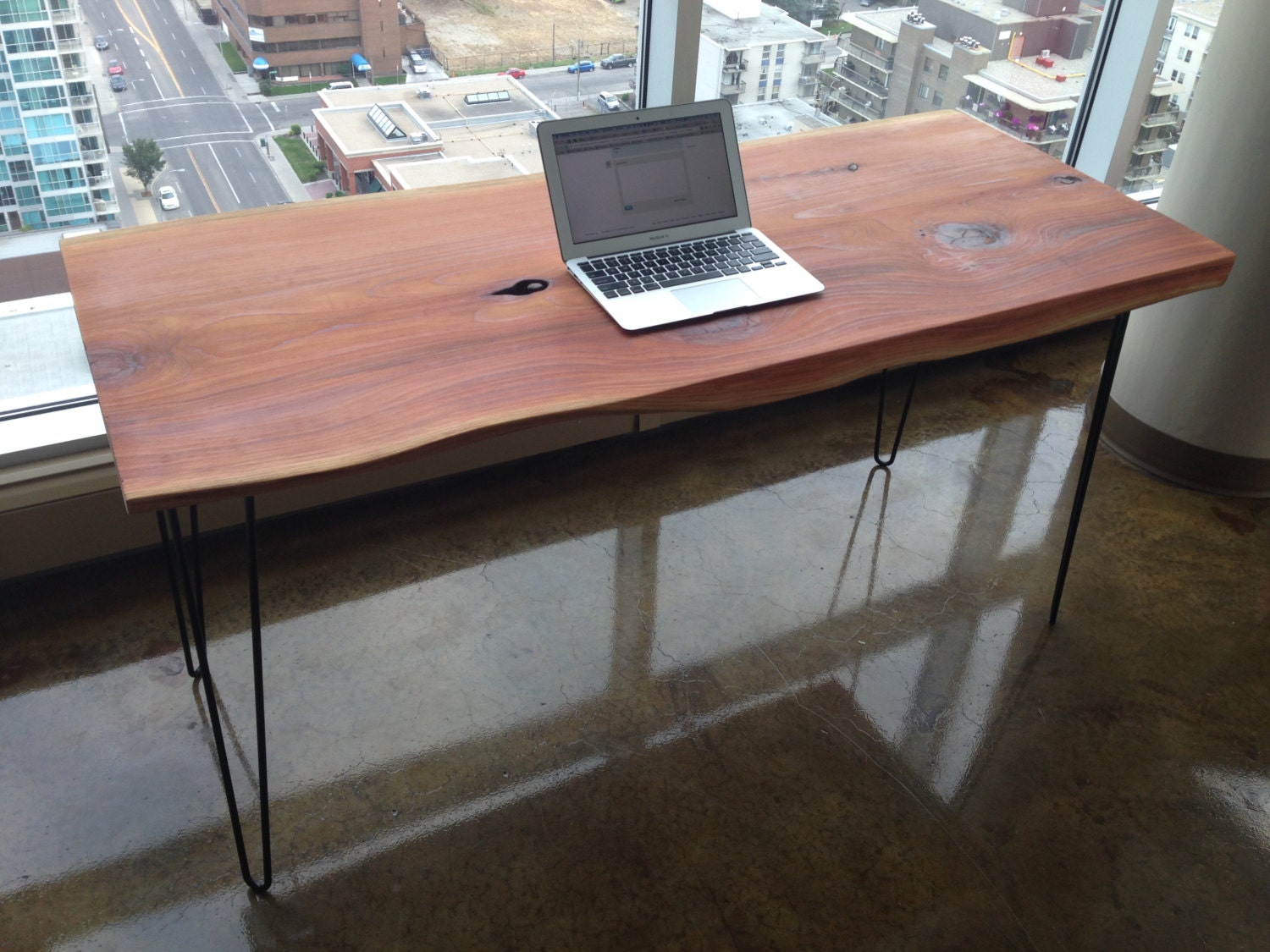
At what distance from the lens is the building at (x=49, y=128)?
2.10m

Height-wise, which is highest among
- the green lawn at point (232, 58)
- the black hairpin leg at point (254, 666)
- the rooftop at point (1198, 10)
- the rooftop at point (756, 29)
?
the rooftop at point (1198, 10)

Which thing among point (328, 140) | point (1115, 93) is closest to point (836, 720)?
point (328, 140)

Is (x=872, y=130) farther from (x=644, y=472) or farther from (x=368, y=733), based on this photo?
(x=368, y=733)

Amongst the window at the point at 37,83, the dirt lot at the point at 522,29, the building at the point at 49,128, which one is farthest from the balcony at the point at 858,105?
the building at the point at 49,128

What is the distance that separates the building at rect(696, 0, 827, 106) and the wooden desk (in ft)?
1.90

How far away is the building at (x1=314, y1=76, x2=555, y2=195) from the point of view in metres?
2.38

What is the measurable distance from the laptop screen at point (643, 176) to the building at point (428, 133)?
2.22ft

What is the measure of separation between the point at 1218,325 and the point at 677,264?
1644mm

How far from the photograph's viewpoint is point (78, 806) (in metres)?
1.96

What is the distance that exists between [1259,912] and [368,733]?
5.41 feet

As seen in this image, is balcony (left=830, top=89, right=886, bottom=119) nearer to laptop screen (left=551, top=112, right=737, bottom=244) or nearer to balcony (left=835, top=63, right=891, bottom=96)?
balcony (left=835, top=63, right=891, bottom=96)

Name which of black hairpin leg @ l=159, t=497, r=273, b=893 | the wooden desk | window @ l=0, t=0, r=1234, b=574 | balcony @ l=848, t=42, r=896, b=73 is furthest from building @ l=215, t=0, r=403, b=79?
balcony @ l=848, t=42, r=896, b=73

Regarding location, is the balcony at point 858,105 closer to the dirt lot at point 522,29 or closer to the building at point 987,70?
the building at point 987,70

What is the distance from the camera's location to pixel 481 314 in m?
1.67
